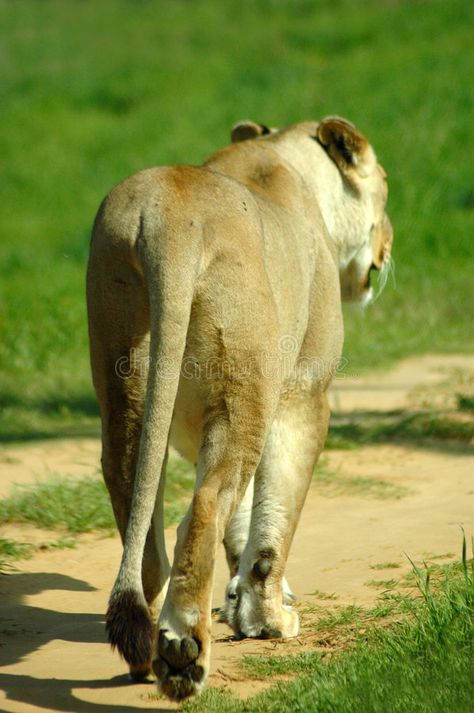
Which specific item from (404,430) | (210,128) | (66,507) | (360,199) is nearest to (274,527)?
(360,199)

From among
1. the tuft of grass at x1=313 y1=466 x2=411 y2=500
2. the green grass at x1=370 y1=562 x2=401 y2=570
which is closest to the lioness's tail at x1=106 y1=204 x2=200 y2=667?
the green grass at x1=370 y1=562 x2=401 y2=570

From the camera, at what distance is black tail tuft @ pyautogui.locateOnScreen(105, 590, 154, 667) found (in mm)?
3010

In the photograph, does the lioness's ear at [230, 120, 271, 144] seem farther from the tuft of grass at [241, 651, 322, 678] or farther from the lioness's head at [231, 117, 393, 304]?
the tuft of grass at [241, 651, 322, 678]

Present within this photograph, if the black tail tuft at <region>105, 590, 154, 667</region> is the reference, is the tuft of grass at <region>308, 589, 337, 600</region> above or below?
below

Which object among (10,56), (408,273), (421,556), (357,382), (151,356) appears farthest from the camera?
(10,56)

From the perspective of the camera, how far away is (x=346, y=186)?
5.04m

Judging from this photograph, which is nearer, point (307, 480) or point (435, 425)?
point (307, 480)

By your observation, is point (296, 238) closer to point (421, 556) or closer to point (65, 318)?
point (421, 556)

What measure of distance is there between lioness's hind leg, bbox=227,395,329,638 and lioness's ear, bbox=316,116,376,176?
1.36 m

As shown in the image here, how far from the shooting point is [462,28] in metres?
19.6

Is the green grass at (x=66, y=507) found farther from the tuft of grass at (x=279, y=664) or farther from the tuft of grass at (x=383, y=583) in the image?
the tuft of grass at (x=279, y=664)

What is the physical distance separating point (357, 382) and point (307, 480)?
466 cm

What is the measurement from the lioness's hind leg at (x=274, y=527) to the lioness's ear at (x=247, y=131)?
1.66 metres

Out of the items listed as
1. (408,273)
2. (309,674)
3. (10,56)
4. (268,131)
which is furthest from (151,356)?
(10,56)
